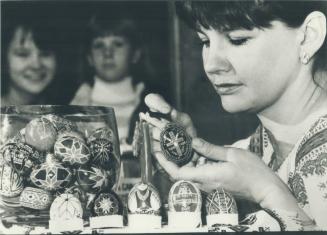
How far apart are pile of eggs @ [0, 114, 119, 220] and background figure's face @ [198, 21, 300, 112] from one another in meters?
0.68

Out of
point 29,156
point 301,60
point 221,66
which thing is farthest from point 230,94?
point 29,156

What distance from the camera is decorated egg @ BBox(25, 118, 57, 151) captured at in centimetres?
289

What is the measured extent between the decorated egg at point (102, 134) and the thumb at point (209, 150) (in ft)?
1.29

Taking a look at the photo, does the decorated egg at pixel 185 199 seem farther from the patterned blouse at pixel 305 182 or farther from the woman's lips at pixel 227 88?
the woman's lips at pixel 227 88

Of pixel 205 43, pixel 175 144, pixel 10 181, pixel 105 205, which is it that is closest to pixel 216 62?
pixel 205 43

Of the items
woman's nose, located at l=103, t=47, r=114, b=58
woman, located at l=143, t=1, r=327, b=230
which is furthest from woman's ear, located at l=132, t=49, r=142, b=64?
woman, located at l=143, t=1, r=327, b=230

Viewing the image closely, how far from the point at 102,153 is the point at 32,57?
0.66m

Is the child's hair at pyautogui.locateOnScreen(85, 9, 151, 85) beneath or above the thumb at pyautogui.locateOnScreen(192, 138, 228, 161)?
above

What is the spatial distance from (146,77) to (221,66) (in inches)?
14.9

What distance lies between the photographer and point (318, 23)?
10.2 feet

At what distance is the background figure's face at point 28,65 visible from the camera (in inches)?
125

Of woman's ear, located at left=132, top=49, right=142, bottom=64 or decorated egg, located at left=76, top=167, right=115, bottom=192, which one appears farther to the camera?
woman's ear, located at left=132, top=49, right=142, bottom=64

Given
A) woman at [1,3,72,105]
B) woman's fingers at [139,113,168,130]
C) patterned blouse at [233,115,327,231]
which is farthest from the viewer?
woman at [1,3,72,105]

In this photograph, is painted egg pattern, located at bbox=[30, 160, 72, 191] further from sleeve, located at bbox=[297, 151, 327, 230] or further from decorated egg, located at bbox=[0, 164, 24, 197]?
sleeve, located at bbox=[297, 151, 327, 230]
